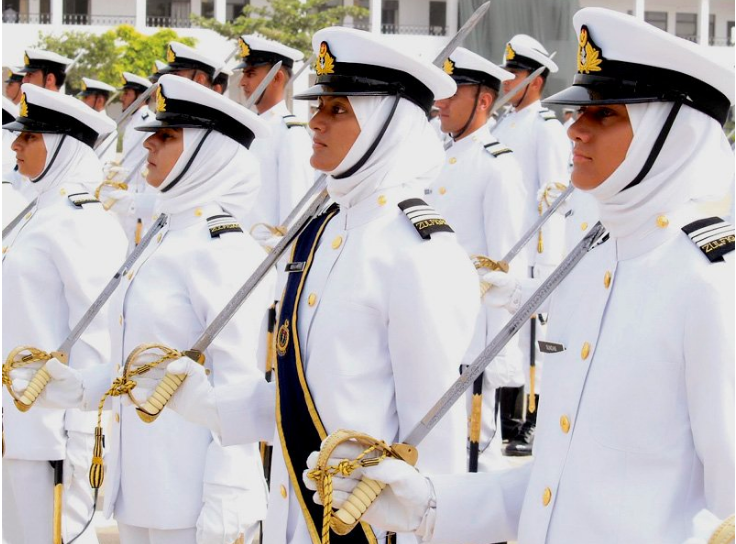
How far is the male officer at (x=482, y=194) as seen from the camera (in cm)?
571

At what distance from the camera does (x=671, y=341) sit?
6.89 ft

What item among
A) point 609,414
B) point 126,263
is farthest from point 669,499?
point 126,263

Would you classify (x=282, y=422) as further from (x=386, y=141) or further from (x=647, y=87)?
(x=647, y=87)

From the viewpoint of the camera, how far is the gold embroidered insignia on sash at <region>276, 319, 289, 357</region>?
2951 millimetres

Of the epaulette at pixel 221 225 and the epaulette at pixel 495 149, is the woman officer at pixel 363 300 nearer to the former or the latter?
the epaulette at pixel 221 225

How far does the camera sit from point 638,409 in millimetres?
2131

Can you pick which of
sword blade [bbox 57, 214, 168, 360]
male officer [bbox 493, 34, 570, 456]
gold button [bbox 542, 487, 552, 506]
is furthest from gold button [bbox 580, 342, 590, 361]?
male officer [bbox 493, 34, 570, 456]

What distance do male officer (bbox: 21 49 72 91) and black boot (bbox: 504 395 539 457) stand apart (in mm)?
5045

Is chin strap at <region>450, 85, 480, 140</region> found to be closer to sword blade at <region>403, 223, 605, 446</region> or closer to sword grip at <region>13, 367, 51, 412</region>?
sword grip at <region>13, 367, 51, 412</region>

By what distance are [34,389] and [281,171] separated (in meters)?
3.46

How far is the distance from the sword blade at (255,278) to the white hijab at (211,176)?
0.74 metres

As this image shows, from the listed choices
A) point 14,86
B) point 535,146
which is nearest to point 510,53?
point 535,146

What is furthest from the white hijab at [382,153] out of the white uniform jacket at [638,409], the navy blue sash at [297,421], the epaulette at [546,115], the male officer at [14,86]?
the male officer at [14,86]

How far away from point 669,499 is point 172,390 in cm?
136
